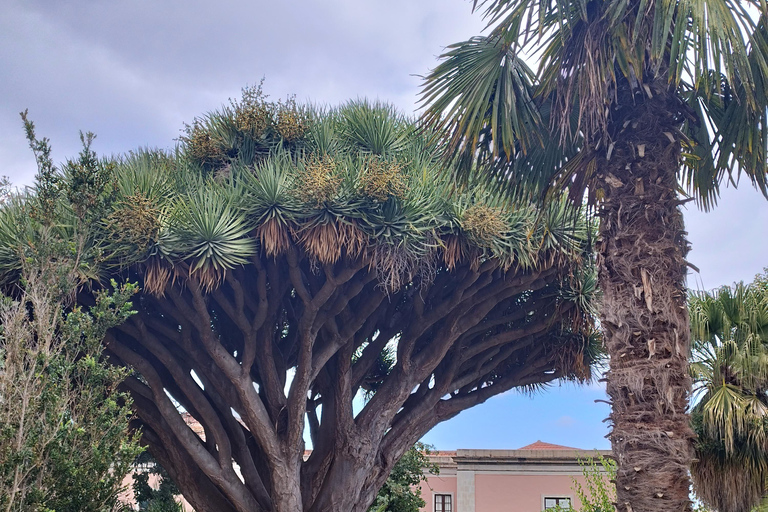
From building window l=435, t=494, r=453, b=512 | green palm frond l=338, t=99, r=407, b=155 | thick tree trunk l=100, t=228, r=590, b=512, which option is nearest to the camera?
thick tree trunk l=100, t=228, r=590, b=512

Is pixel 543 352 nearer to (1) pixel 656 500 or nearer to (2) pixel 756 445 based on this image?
(2) pixel 756 445

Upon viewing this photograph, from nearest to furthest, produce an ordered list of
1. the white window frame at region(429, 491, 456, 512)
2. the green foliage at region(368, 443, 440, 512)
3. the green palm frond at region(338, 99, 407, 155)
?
1. the green palm frond at region(338, 99, 407, 155)
2. the green foliage at region(368, 443, 440, 512)
3. the white window frame at region(429, 491, 456, 512)

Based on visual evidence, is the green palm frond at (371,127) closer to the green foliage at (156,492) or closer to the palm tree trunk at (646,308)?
the palm tree trunk at (646,308)

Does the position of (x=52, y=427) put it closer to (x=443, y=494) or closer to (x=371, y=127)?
(x=371, y=127)

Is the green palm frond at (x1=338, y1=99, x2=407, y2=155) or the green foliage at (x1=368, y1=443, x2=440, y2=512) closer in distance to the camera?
the green palm frond at (x1=338, y1=99, x2=407, y2=155)

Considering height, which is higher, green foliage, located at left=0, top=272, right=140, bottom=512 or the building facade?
the building facade

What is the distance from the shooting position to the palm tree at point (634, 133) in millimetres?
4664

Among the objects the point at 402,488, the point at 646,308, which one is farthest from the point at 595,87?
the point at 402,488

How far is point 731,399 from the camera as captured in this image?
8.54m

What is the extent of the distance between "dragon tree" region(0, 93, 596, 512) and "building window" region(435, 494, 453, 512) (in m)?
10.7

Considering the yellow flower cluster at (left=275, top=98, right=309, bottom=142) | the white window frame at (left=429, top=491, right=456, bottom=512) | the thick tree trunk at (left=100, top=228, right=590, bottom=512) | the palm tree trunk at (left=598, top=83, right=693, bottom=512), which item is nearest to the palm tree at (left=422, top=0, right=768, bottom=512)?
the palm tree trunk at (left=598, top=83, right=693, bottom=512)

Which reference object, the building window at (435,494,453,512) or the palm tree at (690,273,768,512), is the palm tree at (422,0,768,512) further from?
the building window at (435,494,453,512)

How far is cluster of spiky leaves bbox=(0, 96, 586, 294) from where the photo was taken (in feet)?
26.5

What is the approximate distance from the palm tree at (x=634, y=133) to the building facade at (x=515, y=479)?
579 inches
